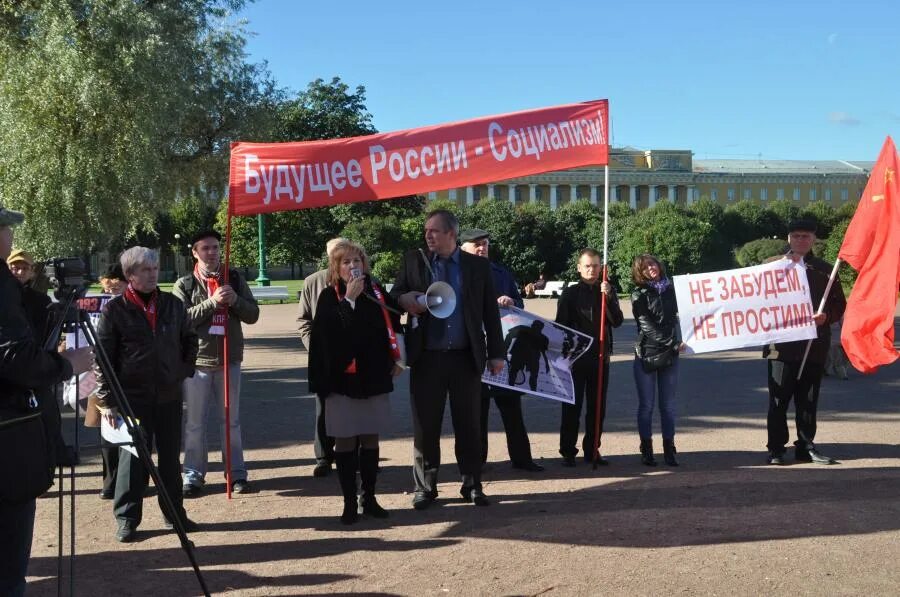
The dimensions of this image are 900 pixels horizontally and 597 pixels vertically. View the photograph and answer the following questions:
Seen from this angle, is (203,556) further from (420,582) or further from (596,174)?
(596,174)

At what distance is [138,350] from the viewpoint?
6.18 meters

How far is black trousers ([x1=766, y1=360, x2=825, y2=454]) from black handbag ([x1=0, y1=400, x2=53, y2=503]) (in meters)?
6.14

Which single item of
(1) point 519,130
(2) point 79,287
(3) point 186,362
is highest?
(1) point 519,130

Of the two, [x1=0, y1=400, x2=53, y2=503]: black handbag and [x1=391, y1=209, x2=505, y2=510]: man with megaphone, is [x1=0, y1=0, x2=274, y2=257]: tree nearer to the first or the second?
[x1=391, y1=209, x2=505, y2=510]: man with megaphone

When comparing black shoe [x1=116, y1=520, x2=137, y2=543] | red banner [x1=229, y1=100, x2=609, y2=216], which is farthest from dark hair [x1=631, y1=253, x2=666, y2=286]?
black shoe [x1=116, y1=520, x2=137, y2=543]

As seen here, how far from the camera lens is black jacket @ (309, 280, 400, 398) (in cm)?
659

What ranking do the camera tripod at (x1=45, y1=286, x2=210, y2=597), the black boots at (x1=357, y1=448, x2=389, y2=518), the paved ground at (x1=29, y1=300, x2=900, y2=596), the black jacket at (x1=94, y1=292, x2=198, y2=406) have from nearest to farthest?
the camera tripod at (x1=45, y1=286, x2=210, y2=597)
the paved ground at (x1=29, y1=300, x2=900, y2=596)
the black jacket at (x1=94, y1=292, x2=198, y2=406)
the black boots at (x1=357, y1=448, x2=389, y2=518)

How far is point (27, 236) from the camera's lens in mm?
20109

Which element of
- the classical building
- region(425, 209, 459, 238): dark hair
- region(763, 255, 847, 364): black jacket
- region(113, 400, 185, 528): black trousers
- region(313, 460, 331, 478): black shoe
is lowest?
region(313, 460, 331, 478): black shoe

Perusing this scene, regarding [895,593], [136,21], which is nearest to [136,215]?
[136,21]

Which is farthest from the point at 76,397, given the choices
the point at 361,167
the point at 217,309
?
the point at 361,167

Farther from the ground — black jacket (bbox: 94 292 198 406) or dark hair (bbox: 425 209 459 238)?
dark hair (bbox: 425 209 459 238)

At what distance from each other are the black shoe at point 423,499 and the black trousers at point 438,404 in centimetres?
3

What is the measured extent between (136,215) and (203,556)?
54.9ft
